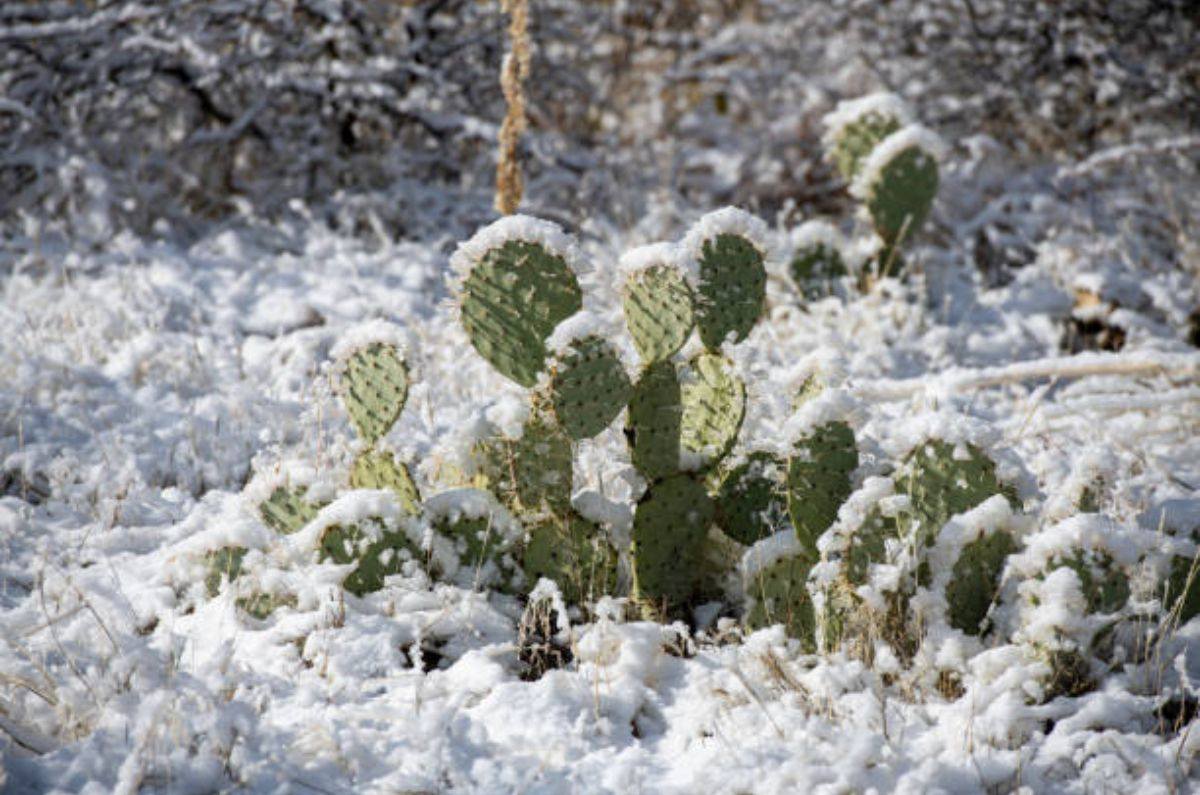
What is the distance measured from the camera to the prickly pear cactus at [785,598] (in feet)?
9.02

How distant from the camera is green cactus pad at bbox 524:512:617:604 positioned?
2902 millimetres

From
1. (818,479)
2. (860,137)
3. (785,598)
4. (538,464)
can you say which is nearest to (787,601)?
(785,598)

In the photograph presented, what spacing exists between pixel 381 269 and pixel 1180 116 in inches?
206

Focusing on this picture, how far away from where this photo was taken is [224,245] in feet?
20.4

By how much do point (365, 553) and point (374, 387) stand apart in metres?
0.44

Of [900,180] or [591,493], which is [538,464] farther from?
[900,180]

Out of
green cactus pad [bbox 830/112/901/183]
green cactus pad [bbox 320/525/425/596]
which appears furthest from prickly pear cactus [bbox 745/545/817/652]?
green cactus pad [bbox 830/112/901/183]

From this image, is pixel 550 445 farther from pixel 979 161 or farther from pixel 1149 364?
pixel 979 161

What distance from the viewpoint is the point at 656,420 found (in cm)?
285

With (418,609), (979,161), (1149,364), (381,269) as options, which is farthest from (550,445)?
(979,161)

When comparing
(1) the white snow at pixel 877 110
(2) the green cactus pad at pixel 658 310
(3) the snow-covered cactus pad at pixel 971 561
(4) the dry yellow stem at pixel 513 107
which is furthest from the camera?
(1) the white snow at pixel 877 110

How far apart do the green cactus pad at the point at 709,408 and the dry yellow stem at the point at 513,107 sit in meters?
1.26

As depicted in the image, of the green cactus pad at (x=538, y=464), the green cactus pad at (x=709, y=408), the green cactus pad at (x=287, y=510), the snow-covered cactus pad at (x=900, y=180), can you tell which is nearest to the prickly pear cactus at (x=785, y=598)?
the green cactus pad at (x=709, y=408)

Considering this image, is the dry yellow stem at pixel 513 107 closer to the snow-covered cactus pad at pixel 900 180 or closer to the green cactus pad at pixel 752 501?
the green cactus pad at pixel 752 501
